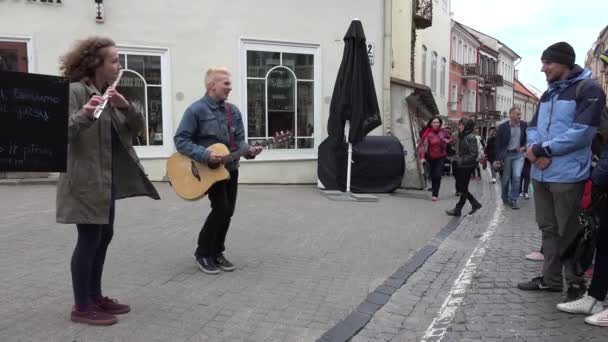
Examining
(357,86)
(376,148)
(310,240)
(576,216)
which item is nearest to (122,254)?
(310,240)

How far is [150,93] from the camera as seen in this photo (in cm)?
1101

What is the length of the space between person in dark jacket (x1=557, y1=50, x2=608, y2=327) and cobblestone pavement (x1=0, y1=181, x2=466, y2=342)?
→ 167cm

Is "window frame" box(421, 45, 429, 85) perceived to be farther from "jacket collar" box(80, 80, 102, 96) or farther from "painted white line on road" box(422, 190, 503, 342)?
"jacket collar" box(80, 80, 102, 96)

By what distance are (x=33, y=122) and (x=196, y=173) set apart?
1.77 m

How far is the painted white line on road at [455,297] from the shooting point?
12.7ft

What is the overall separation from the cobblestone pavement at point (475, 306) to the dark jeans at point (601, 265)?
23 cm

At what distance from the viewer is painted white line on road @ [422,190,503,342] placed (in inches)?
153

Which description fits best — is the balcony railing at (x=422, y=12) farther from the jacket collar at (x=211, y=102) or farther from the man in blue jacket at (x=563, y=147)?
the jacket collar at (x=211, y=102)

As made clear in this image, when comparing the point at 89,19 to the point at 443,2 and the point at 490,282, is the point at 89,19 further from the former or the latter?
the point at 443,2

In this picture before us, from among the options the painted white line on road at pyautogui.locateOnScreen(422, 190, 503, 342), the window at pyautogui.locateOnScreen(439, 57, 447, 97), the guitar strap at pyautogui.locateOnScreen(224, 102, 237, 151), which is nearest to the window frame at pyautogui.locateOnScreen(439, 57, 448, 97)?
the window at pyautogui.locateOnScreen(439, 57, 447, 97)

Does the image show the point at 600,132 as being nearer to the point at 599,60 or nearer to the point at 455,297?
the point at 599,60

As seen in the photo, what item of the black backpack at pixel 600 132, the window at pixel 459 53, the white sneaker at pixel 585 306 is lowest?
the white sneaker at pixel 585 306

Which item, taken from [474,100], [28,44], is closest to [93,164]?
[28,44]

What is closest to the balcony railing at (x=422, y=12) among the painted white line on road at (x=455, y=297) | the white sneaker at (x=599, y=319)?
the painted white line on road at (x=455, y=297)
